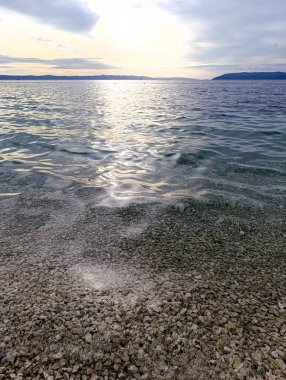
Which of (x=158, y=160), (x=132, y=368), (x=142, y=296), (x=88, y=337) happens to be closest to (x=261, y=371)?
(x=132, y=368)

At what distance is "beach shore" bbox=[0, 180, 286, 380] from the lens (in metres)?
3.39

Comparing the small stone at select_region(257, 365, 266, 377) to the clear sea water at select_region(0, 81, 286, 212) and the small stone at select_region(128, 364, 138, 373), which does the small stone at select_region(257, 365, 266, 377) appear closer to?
the small stone at select_region(128, 364, 138, 373)

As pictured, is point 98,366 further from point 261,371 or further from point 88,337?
point 261,371

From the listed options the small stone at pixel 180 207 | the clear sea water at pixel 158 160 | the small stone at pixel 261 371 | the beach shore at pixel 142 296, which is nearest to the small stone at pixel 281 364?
the beach shore at pixel 142 296

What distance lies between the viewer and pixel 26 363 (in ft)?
11.0

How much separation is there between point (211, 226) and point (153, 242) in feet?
4.85

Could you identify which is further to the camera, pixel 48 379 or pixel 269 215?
pixel 269 215

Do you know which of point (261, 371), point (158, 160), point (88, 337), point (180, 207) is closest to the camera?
point (261, 371)

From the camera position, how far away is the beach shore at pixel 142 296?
3395 millimetres

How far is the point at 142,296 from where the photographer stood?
4406 millimetres

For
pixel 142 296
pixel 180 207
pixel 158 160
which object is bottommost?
pixel 158 160

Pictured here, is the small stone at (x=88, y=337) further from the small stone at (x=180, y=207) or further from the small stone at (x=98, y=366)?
the small stone at (x=180, y=207)

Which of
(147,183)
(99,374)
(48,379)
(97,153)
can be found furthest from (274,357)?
(97,153)

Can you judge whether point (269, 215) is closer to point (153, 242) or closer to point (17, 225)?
point (153, 242)
